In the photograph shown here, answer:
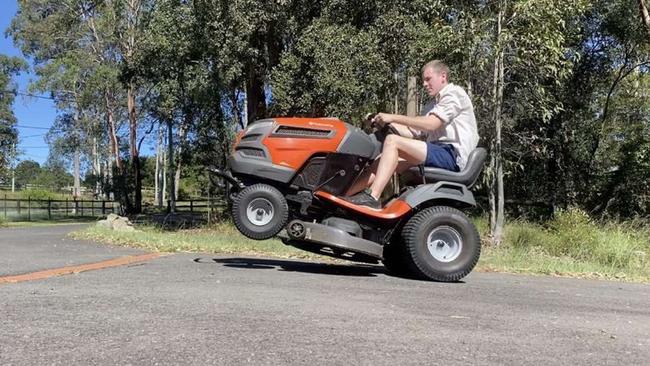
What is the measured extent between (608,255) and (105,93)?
34074 millimetres

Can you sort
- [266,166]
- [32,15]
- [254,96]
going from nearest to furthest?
[266,166], [254,96], [32,15]

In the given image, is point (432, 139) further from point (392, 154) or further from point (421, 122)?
point (392, 154)

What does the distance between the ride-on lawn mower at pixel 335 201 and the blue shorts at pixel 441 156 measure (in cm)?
7

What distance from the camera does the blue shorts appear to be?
623 cm

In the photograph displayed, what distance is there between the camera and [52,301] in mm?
4414

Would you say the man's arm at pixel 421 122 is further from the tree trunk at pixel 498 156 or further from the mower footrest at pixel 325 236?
the tree trunk at pixel 498 156

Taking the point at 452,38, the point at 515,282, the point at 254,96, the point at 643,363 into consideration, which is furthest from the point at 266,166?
the point at 254,96

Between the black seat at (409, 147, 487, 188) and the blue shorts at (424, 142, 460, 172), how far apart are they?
0.16ft

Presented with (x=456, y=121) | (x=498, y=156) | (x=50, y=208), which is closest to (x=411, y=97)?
(x=498, y=156)

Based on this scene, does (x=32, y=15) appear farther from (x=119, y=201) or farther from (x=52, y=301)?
(x=52, y=301)

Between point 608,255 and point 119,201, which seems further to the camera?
point 119,201

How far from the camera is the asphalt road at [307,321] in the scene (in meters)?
3.23

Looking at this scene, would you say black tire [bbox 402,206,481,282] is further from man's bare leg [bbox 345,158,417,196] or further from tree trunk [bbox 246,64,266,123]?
tree trunk [bbox 246,64,266,123]

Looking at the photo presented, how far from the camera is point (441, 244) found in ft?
20.3
